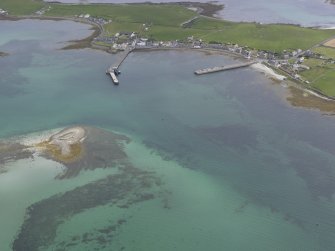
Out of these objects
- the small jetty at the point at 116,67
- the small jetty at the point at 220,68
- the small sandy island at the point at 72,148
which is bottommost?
the small sandy island at the point at 72,148

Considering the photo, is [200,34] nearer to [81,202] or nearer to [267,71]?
[267,71]

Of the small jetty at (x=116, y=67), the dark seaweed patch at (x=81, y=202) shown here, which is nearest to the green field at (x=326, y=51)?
the small jetty at (x=116, y=67)

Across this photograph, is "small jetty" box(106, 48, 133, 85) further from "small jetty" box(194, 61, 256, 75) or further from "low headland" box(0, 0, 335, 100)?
"small jetty" box(194, 61, 256, 75)

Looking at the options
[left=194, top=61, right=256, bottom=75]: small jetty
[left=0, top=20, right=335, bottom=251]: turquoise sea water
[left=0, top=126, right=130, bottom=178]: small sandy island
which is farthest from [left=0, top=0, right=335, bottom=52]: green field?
[left=0, top=126, right=130, bottom=178]: small sandy island

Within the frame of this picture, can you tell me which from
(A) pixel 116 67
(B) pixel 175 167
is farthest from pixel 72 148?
(A) pixel 116 67

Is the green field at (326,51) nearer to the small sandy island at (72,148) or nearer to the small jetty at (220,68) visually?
the small jetty at (220,68)

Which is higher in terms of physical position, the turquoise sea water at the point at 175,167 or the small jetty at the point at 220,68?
the small jetty at the point at 220,68
